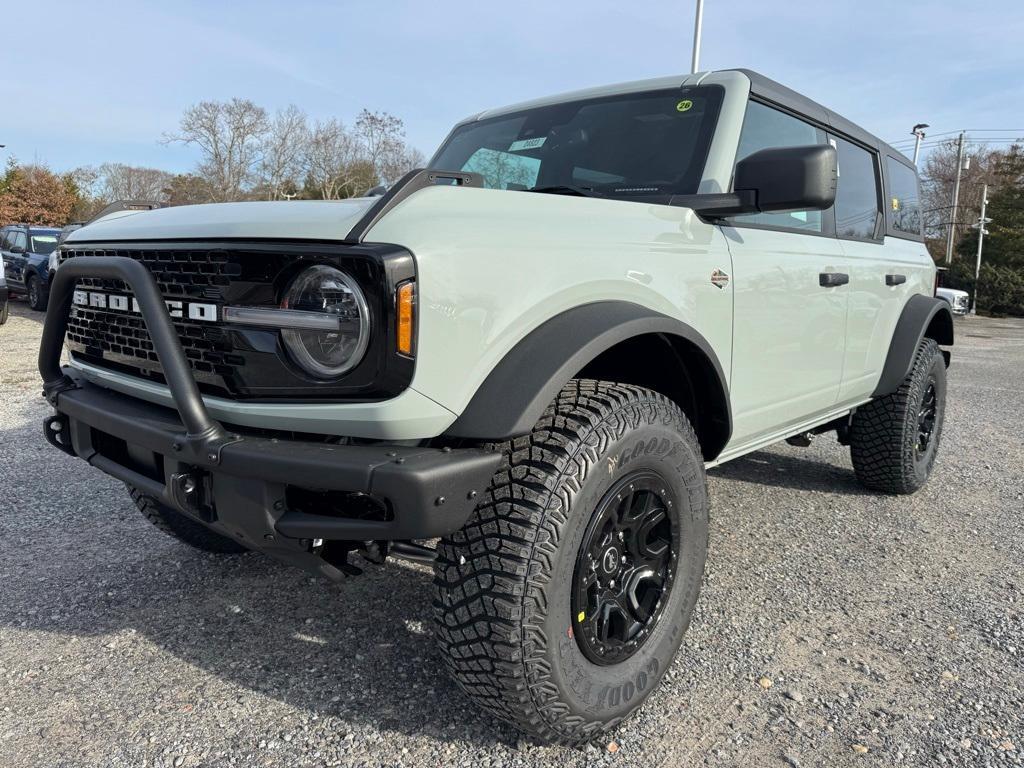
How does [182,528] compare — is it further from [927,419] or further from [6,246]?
[6,246]

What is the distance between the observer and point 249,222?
5.79 feet

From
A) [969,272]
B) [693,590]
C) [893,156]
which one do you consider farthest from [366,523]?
[969,272]

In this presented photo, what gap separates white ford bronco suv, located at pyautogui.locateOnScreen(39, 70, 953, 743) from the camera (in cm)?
163

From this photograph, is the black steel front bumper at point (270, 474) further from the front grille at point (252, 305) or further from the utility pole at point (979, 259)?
the utility pole at point (979, 259)

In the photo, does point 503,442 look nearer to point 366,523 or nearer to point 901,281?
point 366,523

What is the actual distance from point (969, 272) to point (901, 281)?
38157 millimetres

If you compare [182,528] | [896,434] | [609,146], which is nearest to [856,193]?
[896,434]

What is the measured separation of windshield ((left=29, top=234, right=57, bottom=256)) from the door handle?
1606cm

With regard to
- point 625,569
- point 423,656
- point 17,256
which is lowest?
point 423,656

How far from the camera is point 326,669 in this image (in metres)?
2.34

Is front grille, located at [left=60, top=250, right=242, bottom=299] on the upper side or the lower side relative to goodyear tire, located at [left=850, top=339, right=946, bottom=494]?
upper

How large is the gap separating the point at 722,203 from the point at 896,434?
236 centimetres

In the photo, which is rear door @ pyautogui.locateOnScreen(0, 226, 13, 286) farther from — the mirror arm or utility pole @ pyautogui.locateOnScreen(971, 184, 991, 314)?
utility pole @ pyautogui.locateOnScreen(971, 184, 991, 314)

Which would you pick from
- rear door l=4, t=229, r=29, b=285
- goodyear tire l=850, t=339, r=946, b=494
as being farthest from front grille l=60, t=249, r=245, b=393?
rear door l=4, t=229, r=29, b=285
